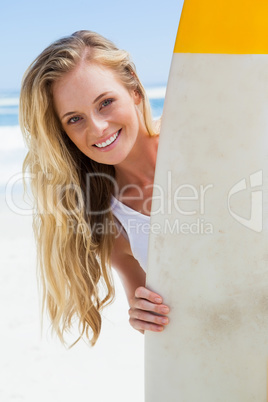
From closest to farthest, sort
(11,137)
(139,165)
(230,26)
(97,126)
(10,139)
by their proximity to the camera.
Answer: (230,26), (97,126), (139,165), (10,139), (11,137)

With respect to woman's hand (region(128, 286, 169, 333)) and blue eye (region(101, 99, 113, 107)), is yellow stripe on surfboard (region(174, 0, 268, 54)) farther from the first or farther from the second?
woman's hand (region(128, 286, 169, 333))

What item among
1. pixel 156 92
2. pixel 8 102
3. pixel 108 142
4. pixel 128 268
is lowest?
pixel 128 268

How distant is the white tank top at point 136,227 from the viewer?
1757 millimetres

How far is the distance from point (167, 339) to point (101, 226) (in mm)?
624

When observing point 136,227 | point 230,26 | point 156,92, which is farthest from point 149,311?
point 156,92

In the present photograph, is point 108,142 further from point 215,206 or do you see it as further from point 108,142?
point 215,206

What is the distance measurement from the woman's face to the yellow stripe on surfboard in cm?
37

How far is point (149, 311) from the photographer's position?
1.32 metres

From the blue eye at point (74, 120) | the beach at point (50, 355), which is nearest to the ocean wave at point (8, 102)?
the beach at point (50, 355)

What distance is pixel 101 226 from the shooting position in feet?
5.98

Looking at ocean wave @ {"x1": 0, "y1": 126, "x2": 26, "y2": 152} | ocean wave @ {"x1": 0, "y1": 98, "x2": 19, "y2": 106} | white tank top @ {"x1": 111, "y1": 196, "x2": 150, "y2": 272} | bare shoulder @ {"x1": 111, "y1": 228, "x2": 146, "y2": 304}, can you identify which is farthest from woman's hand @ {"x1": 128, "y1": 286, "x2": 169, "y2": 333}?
ocean wave @ {"x1": 0, "y1": 98, "x2": 19, "y2": 106}

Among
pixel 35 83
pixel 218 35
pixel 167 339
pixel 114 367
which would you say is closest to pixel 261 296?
pixel 167 339

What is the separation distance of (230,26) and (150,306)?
71cm

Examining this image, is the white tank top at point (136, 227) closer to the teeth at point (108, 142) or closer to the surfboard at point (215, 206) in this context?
the teeth at point (108, 142)
